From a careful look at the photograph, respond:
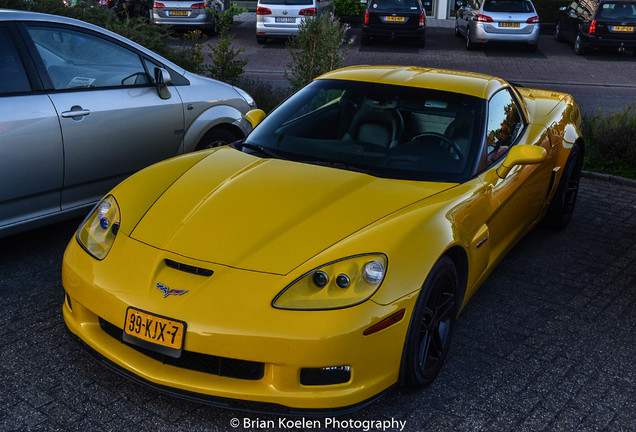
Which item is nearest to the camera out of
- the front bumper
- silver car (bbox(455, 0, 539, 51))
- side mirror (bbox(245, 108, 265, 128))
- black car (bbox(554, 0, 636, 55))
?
the front bumper

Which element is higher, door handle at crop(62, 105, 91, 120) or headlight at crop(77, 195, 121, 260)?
door handle at crop(62, 105, 91, 120)

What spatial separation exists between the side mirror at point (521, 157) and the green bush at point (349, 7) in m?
21.6

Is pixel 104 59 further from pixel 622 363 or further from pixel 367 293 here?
pixel 622 363

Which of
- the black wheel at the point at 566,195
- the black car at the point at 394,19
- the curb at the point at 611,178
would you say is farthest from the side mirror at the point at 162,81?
the black car at the point at 394,19

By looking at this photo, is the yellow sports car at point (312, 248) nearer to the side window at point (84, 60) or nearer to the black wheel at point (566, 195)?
the black wheel at point (566, 195)

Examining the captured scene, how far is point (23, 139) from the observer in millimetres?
4926

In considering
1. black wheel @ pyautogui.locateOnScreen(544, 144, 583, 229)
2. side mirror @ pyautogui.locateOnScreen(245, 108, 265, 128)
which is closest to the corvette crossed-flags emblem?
side mirror @ pyautogui.locateOnScreen(245, 108, 265, 128)

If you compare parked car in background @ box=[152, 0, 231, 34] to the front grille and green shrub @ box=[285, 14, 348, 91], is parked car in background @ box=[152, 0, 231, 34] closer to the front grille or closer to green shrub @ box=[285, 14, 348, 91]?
green shrub @ box=[285, 14, 348, 91]

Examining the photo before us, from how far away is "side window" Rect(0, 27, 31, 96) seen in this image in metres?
4.96

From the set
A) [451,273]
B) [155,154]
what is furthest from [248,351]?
[155,154]

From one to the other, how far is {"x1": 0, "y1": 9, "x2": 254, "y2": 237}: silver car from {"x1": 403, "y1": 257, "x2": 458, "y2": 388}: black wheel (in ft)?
9.67

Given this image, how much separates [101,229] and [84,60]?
2145mm

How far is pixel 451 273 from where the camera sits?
12.5 ft

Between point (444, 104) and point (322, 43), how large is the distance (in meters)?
5.22
